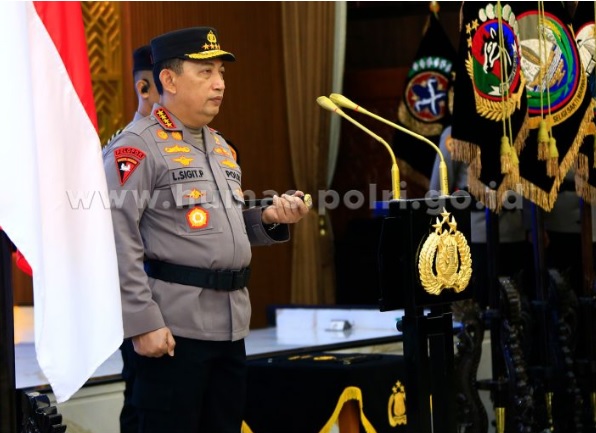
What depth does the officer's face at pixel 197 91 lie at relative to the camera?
2.82 meters

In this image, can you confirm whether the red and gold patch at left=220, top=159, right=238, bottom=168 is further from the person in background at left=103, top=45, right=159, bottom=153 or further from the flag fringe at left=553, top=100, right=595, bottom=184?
the flag fringe at left=553, top=100, right=595, bottom=184

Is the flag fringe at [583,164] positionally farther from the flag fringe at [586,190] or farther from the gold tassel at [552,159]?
the gold tassel at [552,159]

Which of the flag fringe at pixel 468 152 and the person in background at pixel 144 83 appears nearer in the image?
the person in background at pixel 144 83

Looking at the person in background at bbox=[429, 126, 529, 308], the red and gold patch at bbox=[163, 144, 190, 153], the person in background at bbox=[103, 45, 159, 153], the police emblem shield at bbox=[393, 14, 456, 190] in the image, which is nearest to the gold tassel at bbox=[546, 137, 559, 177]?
the person in background at bbox=[429, 126, 529, 308]

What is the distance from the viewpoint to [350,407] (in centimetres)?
365

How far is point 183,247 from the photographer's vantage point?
9.00ft

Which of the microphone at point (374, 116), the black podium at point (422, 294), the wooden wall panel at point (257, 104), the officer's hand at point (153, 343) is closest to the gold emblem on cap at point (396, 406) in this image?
the black podium at point (422, 294)

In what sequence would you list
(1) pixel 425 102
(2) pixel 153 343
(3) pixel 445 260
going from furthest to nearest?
1. (1) pixel 425 102
2. (3) pixel 445 260
3. (2) pixel 153 343

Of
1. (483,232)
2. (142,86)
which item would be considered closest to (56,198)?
(142,86)

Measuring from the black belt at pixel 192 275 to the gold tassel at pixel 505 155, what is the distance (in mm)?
1466

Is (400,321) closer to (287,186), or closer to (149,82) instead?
(149,82)

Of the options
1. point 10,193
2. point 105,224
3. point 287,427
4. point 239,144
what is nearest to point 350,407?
point 287,427

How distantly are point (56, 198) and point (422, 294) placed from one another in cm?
114

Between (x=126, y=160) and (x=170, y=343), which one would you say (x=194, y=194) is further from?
(x=170, y=343)
